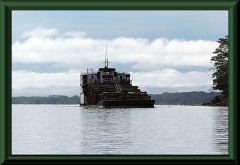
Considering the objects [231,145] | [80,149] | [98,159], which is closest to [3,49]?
[98,159]

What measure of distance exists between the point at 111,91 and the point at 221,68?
1124 inches

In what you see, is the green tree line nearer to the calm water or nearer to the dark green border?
the calm water

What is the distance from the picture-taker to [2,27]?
5266mm

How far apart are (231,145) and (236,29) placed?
141 cm

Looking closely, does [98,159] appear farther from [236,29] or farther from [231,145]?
[236,29]

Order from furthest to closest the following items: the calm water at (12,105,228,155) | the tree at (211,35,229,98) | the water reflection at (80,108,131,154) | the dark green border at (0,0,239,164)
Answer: the tree at (211,35,229,98) < the water reflection at (80,108,131,154) < the calm water at (12,105,228,155) < the dark green border at (0,0,239,164)

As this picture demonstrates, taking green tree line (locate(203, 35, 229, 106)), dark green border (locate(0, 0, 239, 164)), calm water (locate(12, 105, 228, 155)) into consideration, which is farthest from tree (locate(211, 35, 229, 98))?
dark green border (locate(0, 0, 239, 164))

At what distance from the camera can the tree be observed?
83.1 m

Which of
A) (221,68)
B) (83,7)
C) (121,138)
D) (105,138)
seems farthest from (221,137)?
(221,68)

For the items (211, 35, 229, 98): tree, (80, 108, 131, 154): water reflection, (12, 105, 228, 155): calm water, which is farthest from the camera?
(211, 35, 229, 98): tree

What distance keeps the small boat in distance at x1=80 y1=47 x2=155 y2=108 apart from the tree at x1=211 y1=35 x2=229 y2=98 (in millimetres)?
14316

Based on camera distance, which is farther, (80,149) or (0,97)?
(80,149)

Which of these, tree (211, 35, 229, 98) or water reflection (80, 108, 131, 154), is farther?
tree (211, 35, 229, 98)

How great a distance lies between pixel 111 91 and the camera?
102 m
